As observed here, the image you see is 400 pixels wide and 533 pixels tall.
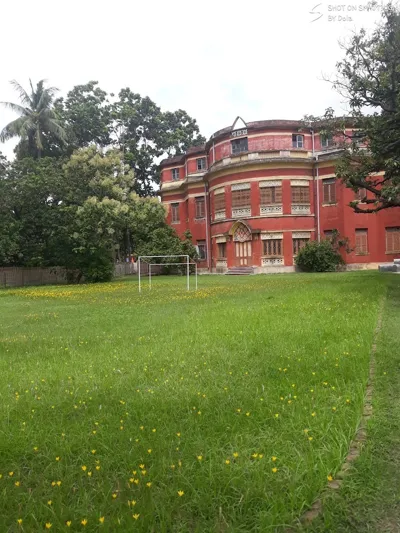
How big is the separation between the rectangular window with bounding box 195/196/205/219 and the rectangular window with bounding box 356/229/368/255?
1356 cm

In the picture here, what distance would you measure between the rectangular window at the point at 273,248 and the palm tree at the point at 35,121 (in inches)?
737

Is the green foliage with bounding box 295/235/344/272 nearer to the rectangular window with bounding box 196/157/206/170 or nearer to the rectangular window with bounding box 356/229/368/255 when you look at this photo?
the rectangular window with bounding box 356/229/368/255

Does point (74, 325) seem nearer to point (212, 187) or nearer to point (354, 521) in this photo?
point (354, 521)

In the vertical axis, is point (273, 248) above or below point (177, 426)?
above

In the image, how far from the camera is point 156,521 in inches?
106

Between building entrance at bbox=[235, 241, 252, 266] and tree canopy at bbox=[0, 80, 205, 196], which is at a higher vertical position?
tree canopy at bbox=[0, 80, 205, 196]

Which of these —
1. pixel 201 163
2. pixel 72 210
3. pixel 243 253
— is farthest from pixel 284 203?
pixel 72 210

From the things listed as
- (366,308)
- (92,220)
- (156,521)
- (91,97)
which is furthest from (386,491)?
(91,97)

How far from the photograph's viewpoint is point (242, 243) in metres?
34.7

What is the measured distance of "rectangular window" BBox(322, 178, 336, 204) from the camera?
3359 centimetres

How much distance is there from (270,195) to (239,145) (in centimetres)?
480

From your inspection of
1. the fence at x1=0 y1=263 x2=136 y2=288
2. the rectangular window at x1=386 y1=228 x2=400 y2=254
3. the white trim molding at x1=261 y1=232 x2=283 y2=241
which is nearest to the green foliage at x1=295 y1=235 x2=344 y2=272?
the white trim molding at x1=261 y1=232 x2=283 y2=241

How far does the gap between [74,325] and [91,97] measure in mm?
39784

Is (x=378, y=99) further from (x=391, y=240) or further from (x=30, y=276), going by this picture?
(x=30, y=276)
